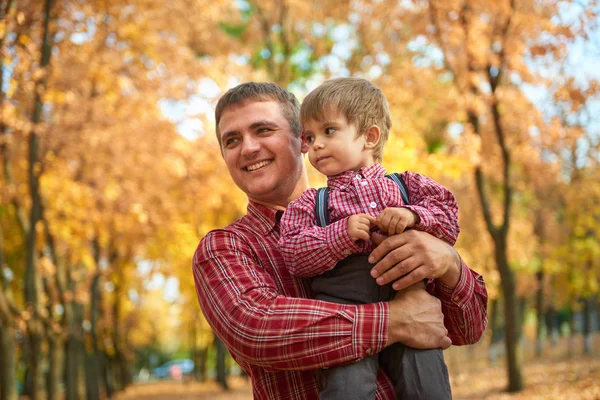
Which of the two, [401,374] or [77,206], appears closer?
[401,374]

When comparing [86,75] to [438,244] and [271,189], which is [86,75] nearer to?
[271,189]

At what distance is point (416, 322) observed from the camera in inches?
90.1

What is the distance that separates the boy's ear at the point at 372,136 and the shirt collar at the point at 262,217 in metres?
0.57

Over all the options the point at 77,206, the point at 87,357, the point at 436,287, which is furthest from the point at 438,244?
the point at 87,357

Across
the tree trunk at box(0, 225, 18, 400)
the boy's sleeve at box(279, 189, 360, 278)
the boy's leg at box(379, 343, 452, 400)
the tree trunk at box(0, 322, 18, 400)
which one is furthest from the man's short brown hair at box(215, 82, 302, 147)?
the tree trunk at box(0, 322, 18, 400)

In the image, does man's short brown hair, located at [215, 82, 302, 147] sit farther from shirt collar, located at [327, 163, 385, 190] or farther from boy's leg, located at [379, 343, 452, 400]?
boy's leg, located at [379, 343, 452, 400]

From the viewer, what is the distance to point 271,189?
308cm

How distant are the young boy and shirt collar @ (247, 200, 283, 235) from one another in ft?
1.17

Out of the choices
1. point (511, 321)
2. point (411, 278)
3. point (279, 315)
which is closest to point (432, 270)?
point (411, 278)

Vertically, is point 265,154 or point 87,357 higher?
point 265,154

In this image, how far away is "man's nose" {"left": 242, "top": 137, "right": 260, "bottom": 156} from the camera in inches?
118

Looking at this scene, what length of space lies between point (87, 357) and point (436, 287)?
23.2 m

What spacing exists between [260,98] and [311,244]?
0.99 metres

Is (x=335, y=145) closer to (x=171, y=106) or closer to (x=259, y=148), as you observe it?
(x=259, y=148)
